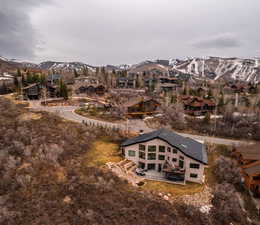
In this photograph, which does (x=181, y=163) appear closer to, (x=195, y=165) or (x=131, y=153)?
(x=195, y=165)

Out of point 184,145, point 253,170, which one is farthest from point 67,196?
point 253,170

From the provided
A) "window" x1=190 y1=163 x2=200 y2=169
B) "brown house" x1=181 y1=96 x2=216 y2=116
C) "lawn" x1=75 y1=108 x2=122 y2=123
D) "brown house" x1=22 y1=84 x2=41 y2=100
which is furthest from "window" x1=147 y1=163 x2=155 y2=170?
"brown house" x1=22 y1=84 x2=41 y2=100

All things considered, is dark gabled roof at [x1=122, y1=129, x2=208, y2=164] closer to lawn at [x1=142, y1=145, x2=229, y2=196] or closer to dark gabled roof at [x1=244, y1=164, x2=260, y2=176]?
lawn at [x1=142, y1=145, x2=229, y2=196]

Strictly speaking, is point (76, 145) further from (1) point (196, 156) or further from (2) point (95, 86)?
(2) point (95, 86)

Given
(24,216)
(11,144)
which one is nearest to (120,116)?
(11,144)

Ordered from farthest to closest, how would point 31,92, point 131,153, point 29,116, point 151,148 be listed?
point 31,92, point 29,116, point 131,153, point 151,148
